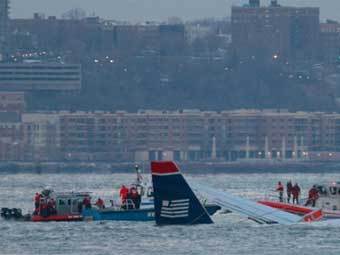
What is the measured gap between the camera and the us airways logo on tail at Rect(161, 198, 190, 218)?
51.2 meters

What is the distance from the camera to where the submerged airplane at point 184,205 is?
167 ft

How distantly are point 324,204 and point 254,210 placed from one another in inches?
188

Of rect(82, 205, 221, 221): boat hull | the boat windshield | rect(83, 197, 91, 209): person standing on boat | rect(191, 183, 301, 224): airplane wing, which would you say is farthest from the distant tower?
rect(191, 183, 301, 224): airplane wing

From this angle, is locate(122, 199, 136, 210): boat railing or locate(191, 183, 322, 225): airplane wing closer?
locate(191, 183, 322, 225): airplane wing

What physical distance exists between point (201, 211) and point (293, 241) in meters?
2.95

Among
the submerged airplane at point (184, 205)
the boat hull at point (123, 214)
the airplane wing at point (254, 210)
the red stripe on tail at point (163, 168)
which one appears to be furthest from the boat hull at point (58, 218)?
the red stripe on tail at point (163, 168)

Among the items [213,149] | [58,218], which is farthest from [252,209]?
[213,149]

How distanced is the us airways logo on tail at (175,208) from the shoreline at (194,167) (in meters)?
95.1

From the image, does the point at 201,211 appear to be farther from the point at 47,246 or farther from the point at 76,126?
the point at 76,126

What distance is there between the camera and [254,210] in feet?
171

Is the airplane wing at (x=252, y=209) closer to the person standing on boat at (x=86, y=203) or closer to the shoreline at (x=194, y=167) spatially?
the person standing on boat at (x=86, y=203)

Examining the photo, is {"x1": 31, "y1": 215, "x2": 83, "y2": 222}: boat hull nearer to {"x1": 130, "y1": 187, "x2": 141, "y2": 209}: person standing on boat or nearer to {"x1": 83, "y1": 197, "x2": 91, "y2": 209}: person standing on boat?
{"x1": 83, "y1": 197, "x2": 91, "y2": 209}: person standing on boat

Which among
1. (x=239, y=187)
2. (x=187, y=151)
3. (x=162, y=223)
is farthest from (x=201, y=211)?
(x=187, y=151)

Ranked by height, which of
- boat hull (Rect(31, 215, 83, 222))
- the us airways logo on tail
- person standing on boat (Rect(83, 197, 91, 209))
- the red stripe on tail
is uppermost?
the red stripe on tail
